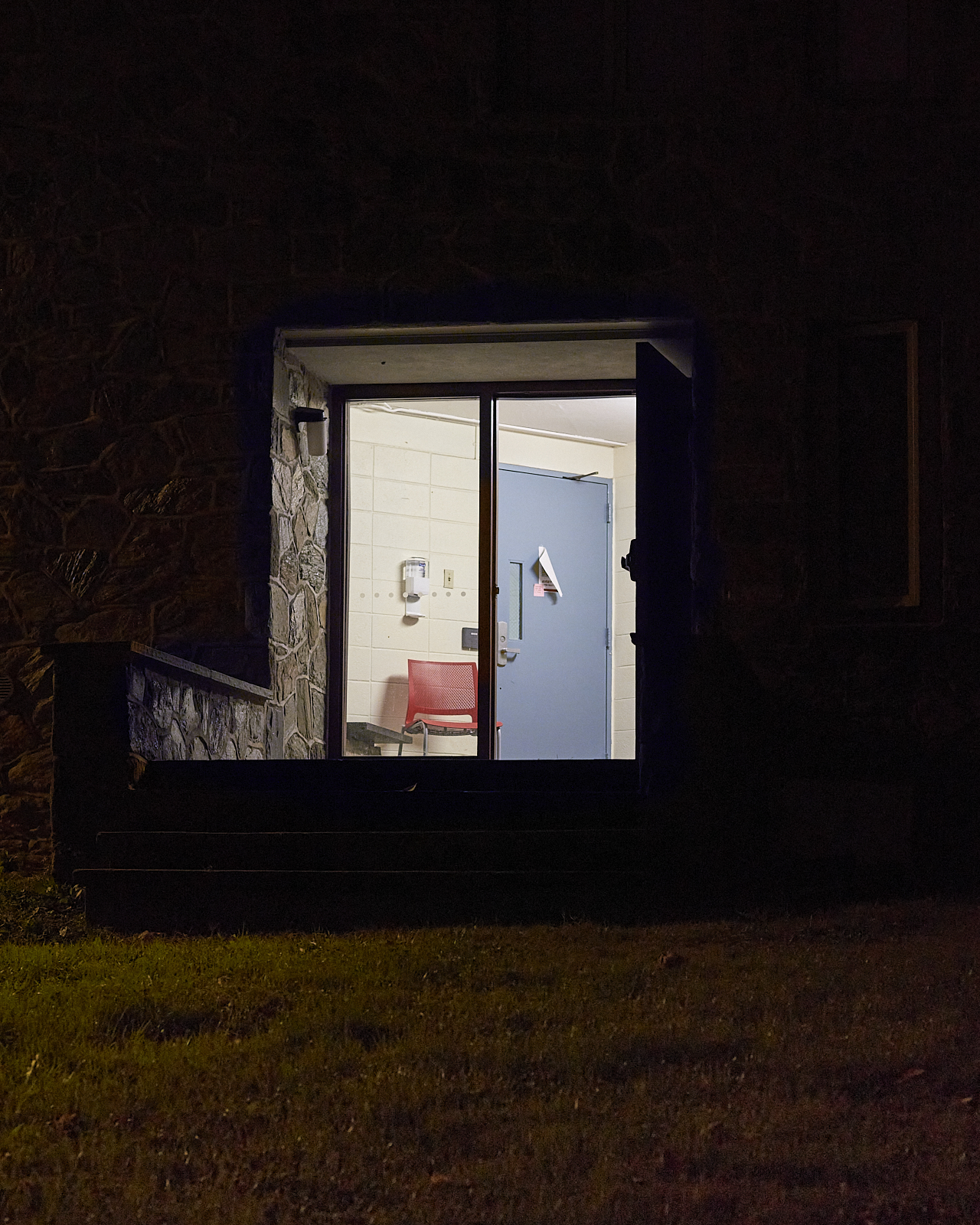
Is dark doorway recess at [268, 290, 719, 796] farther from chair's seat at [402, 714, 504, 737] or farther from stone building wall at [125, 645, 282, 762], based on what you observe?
stone building wall at [125, 645, 282, 762]

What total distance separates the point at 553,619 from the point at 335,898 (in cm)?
524

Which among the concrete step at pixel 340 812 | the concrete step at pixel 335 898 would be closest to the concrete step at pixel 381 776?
the concrete step at pixel 340 812

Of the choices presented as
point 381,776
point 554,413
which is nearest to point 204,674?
point 381,776

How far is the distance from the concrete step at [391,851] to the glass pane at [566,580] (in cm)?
430

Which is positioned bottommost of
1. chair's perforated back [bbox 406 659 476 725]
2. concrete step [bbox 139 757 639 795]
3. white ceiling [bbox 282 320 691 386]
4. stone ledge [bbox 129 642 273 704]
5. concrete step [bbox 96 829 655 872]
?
concrete step [bbox 96 829 655 872]

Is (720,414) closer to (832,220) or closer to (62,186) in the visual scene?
(832,220)

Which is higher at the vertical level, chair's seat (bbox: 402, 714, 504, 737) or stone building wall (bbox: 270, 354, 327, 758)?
stone building wall (bbox: 270, 354, 327, 758)

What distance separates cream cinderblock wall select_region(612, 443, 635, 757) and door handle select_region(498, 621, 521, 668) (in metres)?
0.82

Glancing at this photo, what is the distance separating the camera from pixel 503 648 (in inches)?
371

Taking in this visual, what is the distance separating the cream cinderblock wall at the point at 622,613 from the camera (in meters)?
10.3

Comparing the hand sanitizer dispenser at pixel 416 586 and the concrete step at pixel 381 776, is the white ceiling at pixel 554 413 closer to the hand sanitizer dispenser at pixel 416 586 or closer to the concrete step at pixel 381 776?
the hand sanitizer dispenser at pixel 416 586

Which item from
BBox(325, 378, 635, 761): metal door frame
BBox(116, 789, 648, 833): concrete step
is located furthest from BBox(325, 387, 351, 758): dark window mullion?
BBox(116, 789, 648, 833): concrete step

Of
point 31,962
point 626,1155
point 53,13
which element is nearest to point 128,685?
point 31,962

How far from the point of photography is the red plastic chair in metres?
9.44
